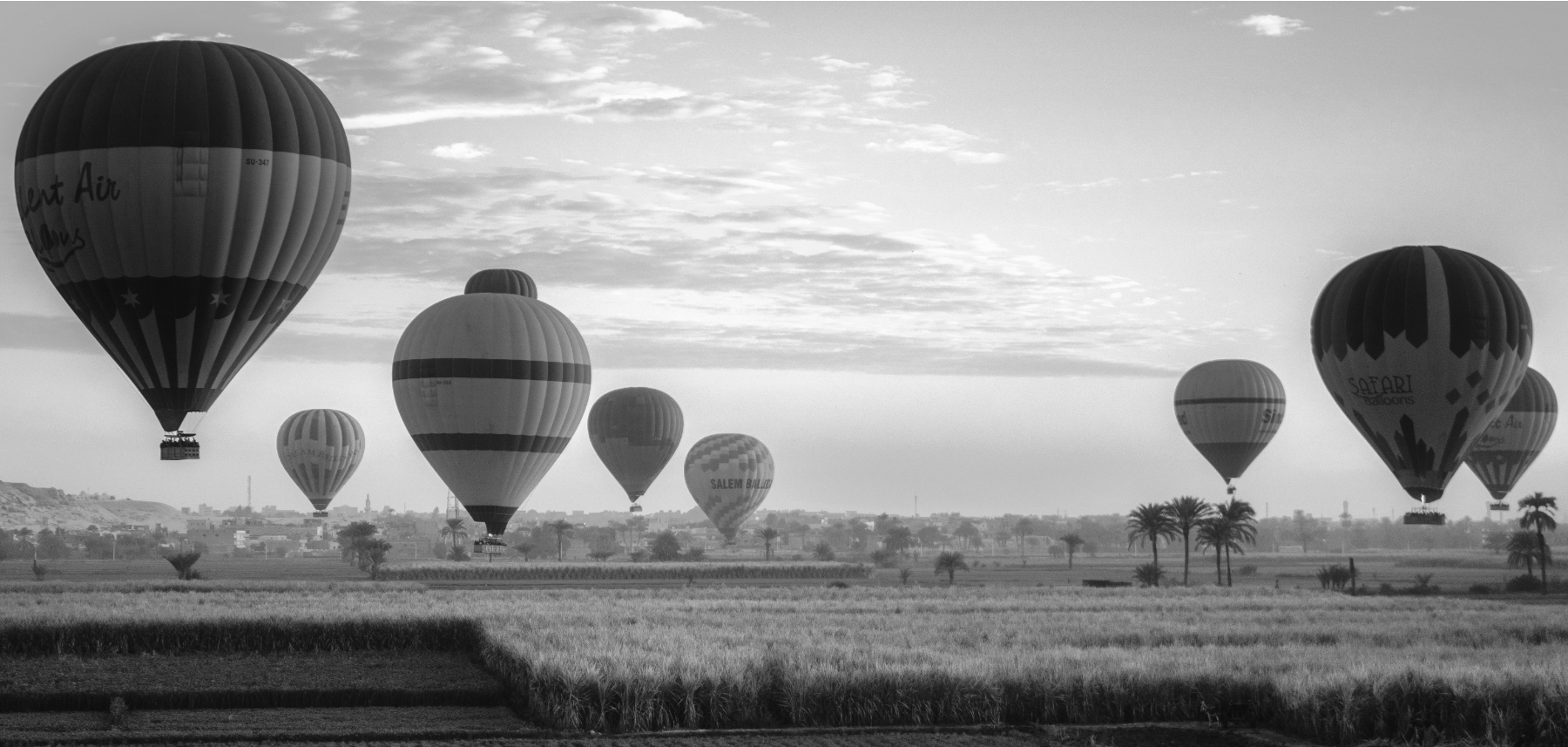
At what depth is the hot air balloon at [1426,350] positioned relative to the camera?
53.6m

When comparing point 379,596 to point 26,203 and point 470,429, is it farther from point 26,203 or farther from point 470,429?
point 26,203

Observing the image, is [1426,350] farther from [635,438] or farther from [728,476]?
[728,476]

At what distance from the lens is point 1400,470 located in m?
56.9

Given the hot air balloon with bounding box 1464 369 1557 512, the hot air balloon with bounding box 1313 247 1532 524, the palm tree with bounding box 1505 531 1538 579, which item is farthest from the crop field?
the palm tree with bounding box 1505 531 1538 579

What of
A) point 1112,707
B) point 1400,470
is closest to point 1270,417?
point 1400,470

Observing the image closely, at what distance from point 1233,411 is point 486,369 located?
4900cm

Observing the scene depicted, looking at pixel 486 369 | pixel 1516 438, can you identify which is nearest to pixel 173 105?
pixel 486 369

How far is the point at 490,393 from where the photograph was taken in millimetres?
55250

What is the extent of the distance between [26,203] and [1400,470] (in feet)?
154

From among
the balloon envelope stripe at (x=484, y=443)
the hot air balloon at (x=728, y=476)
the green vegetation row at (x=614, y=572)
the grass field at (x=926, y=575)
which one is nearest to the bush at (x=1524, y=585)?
the grass field at (x=926, y=575)

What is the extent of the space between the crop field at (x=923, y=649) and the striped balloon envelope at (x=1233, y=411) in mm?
22511

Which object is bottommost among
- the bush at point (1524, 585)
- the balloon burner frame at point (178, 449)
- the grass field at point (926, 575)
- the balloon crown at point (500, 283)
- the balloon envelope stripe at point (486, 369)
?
the grass field at point (926, 575)

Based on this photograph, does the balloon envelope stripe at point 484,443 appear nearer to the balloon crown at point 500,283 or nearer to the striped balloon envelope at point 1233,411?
the balloon crown at point 500,283

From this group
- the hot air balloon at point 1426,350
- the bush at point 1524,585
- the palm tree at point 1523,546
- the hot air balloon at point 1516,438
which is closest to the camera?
the hot air balloon at point 1426,350
